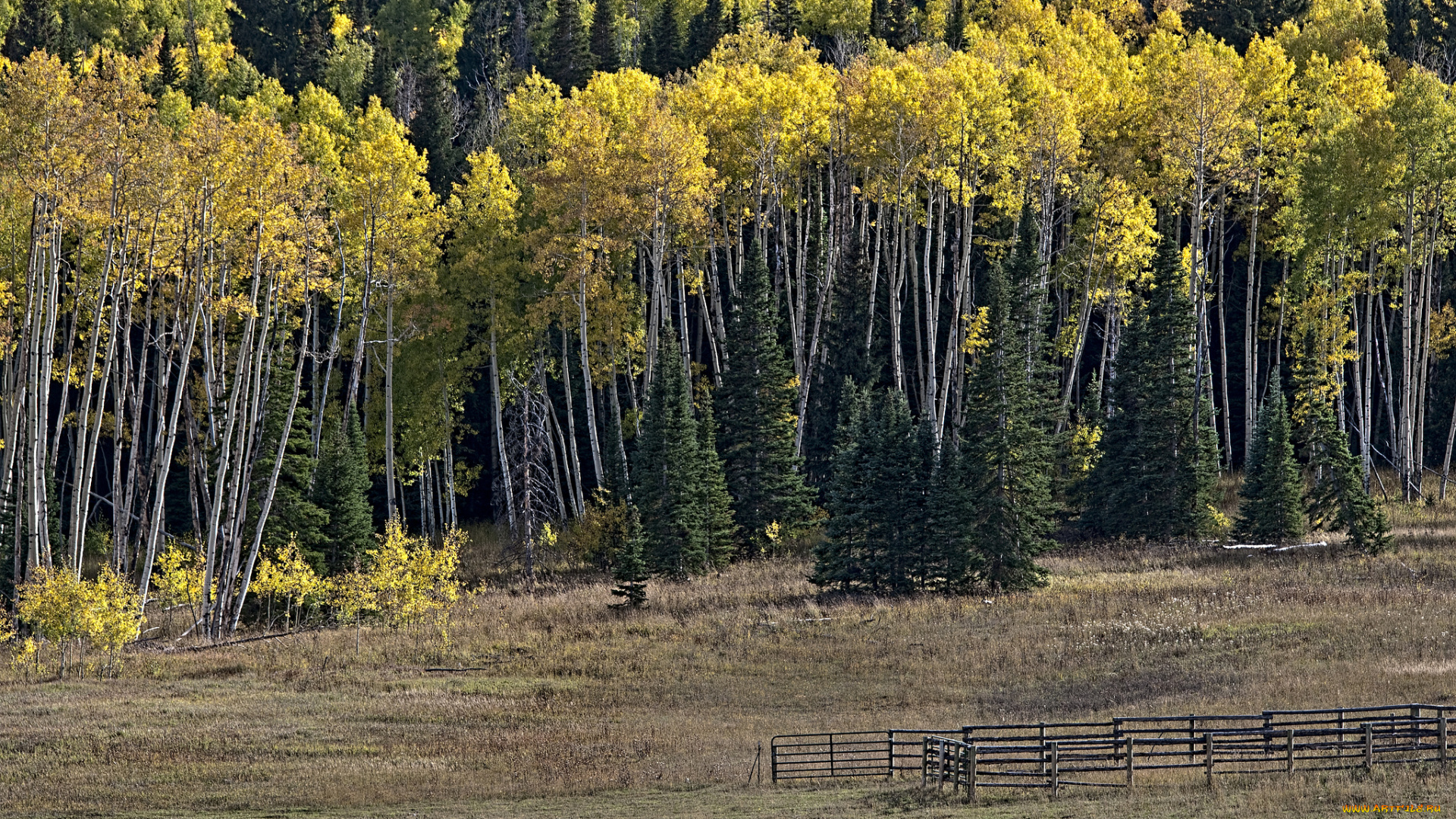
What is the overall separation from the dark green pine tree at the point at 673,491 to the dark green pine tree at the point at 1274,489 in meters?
17.1

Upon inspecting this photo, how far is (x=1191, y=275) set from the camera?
172 feet

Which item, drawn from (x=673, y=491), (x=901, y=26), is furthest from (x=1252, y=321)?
(x=901, y=26)

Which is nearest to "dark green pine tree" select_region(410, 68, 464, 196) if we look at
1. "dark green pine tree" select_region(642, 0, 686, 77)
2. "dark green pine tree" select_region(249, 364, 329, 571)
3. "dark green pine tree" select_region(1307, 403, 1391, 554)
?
"dark green pine tree" select_region(642, 0, 686, 77)

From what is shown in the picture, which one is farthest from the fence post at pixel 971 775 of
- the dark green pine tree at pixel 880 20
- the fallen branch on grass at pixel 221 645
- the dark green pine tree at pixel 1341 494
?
the dark green pine tree at pixel 880 20

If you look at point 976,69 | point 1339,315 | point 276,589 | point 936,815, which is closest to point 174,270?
point 276,589

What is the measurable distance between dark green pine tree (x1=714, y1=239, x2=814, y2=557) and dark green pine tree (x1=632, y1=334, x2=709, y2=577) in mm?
3166

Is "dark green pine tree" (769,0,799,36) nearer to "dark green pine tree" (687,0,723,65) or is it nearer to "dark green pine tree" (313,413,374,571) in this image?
"dark green pine tree" (687,0,723,65)

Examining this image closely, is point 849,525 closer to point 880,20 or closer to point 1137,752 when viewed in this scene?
point 1137,752

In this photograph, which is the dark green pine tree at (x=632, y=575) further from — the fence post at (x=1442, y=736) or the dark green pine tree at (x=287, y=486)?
the fence post at (x=1442, y=736)

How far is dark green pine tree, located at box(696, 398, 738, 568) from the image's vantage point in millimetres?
49000

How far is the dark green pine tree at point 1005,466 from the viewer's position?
44000 mm

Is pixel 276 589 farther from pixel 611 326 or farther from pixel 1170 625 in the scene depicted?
pixel 1170 625

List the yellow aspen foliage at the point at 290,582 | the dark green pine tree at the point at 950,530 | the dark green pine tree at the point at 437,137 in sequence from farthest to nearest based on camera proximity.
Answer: the dark green pine tree at the point at 437,137 < the dark green pine tree at the point at 950,530 < the yellow aspen foliage at the point at 290,582

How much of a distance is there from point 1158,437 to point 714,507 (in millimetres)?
14413
